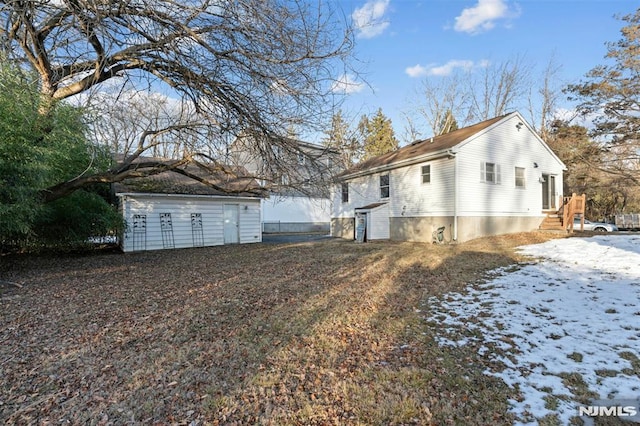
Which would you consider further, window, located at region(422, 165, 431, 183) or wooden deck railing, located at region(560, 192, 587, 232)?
window, located at region(422, 165, 431, 183)

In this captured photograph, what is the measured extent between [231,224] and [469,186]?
11005 millimetres

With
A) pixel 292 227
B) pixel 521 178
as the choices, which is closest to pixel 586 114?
pixel 521 178

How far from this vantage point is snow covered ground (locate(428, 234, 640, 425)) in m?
2.82

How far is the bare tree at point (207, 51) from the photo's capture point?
4.29 m

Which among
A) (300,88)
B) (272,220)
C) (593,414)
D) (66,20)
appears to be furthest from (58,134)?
(272,220)

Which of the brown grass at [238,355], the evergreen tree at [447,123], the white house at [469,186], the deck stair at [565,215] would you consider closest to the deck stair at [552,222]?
the deck stair at [565,215]

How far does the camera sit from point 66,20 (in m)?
4.93

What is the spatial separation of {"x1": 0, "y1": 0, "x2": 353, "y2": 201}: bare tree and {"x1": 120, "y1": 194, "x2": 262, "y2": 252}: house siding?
7572 mm

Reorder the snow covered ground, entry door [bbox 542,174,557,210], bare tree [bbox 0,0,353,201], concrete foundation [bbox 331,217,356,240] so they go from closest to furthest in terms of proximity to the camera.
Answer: the snow covered ground
bare tree [bbox 0,0,353,201]
entry door [bbox 542,174,557,210]
concrete foundation [bbox 331,217,356,240]

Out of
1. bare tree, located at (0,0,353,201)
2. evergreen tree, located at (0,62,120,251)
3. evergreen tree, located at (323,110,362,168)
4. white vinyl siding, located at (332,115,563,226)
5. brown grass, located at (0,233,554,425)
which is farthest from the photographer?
white vinyl siding, located at (332,115,563,226)

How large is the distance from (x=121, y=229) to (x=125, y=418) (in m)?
11.8


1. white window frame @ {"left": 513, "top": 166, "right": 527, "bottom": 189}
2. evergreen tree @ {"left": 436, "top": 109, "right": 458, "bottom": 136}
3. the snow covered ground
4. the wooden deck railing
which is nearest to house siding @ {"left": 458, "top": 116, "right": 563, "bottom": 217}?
white window frame @ {"left": 513, "top": 166, "right": 527, "bottom": 189}

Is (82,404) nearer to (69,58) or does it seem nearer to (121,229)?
(69,58)

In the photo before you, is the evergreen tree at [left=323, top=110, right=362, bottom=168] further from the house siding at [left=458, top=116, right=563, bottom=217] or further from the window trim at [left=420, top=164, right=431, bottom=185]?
the window trim at [left=420, top=164, right=431, bottom=185]
